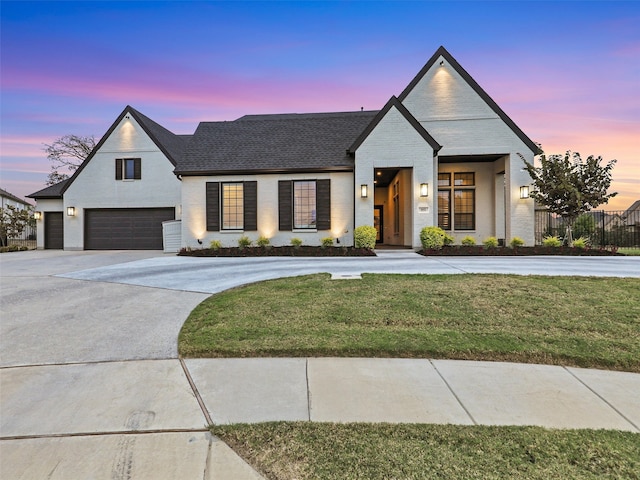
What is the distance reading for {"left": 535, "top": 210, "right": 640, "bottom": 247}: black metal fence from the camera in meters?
16.0

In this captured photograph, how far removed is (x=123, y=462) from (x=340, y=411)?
1.40m

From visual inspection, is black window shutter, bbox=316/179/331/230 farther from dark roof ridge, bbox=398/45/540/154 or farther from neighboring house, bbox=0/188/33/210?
neighboring house, bbox=0/188/33/210

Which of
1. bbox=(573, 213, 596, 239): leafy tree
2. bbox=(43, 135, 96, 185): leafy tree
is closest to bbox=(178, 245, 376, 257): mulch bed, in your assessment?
bbox=(573, 213, 596, 239): leafy tree

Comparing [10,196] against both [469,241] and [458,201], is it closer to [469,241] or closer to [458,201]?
[458,201]

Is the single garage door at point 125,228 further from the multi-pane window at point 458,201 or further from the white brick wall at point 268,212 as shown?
the multi-pane window at point 458,201

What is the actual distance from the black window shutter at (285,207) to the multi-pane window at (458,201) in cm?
736

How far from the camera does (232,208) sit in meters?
14.1

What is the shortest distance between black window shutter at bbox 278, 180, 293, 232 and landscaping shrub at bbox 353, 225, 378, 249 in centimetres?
304

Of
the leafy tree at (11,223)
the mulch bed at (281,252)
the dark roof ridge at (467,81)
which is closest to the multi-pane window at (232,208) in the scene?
the mulch bed at (281,252)

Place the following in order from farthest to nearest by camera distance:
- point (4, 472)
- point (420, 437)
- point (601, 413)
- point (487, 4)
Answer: point (487, 4), point (601, 413), point (420, 437), point (4, 472)

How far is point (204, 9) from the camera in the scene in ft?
40.4

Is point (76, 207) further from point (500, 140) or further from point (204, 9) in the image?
point (500, 140)

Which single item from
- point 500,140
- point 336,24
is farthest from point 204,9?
point 500,140

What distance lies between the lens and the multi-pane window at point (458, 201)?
48.8 ft
